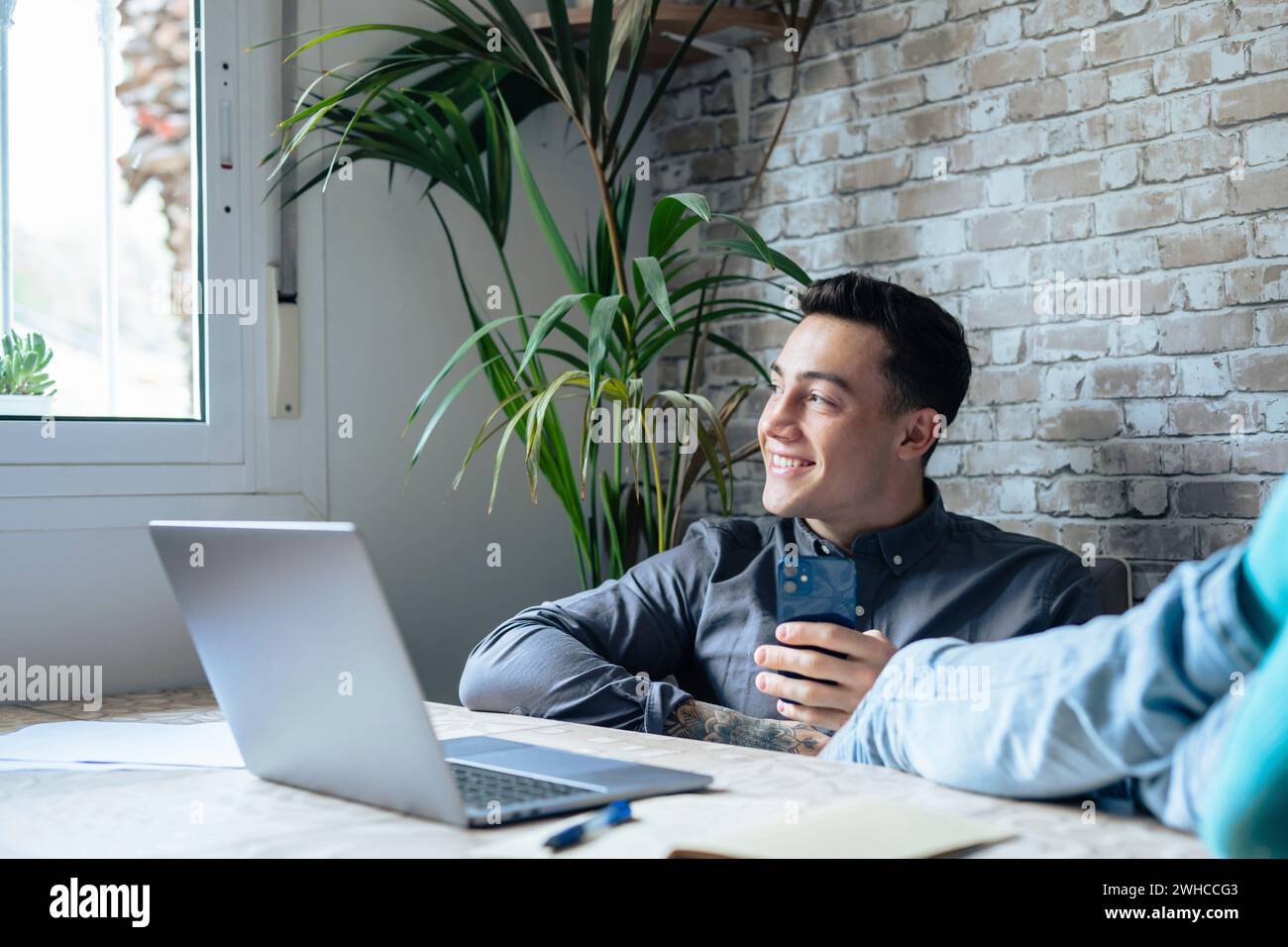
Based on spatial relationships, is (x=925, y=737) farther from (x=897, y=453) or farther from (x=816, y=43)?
(x=816, y=43)

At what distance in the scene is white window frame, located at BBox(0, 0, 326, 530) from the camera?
2.37 meters

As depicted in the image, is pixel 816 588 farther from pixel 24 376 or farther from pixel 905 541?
pixel 24 376

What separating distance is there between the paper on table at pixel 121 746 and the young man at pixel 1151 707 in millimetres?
662

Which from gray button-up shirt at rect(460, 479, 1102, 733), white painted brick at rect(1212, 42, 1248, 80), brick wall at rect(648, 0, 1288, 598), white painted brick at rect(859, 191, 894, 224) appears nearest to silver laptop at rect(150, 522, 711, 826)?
gray button-up shirt at rect(460, 479, 1102, 733)

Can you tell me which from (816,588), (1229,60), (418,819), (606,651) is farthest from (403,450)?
(418,819)

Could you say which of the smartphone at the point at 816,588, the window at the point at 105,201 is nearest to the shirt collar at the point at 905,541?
the smartphone at the point at 816,588

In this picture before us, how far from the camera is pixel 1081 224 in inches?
96.2

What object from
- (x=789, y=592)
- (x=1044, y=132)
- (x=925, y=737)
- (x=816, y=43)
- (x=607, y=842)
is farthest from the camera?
(x=816, y=43)

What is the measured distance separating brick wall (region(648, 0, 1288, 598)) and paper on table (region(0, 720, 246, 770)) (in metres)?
1.67

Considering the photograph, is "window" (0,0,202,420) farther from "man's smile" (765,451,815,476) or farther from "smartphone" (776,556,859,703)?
"smartphone" (776,556,859,703)

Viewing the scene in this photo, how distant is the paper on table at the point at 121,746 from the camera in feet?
4.07
